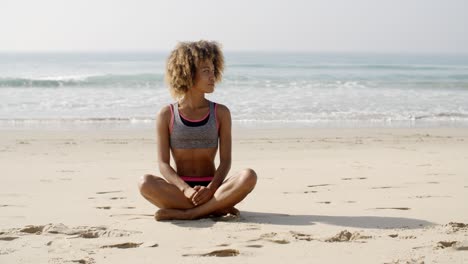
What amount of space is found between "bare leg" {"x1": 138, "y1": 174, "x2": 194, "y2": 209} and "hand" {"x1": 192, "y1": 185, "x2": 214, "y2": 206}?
0.30ft

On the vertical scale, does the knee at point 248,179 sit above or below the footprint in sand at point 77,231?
above

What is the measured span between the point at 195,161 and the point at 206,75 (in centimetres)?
70

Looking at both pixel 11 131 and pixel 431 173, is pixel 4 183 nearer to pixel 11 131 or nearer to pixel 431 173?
pixel 431 173

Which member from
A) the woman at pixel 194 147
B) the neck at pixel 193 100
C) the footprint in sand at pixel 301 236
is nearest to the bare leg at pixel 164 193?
the woman at pixel 194 147

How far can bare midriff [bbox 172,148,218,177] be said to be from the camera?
533 cm

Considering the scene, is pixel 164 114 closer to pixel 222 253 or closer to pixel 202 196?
pixel 202 196

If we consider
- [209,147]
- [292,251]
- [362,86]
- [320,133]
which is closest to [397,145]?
[320,133]

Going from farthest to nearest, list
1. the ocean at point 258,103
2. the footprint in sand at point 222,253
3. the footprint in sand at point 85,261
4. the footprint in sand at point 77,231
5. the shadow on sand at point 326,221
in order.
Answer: the ocean at point 258,103, the shadow on sand at point 326,221, the footprint in sand at point 77,231, the footprint in sand at point 222,253, the footprint in sand at point 85,261

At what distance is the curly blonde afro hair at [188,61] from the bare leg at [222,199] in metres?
0.85

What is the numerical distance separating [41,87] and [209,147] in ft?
69.2

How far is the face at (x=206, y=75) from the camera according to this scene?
5.23 metres

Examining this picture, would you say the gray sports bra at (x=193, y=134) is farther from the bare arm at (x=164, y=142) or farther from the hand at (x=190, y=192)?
the hand at (x=190, y=192)

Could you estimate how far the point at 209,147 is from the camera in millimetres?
5320

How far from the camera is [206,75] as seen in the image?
17.2ft
